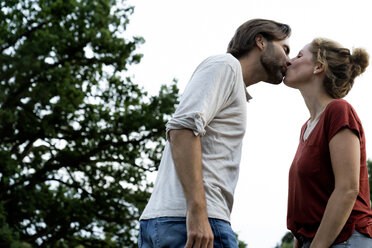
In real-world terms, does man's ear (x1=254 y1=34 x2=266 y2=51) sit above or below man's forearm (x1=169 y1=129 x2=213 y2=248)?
above

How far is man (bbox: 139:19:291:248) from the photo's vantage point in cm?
221

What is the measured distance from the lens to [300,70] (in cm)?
330

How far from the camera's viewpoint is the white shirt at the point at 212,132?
7.48 ft

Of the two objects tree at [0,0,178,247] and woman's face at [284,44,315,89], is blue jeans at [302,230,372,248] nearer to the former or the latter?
woman's face at [284,44,315,89]

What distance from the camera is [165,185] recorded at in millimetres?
2348

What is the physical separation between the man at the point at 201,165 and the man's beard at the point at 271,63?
0.53 metres

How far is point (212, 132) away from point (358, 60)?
124 cm

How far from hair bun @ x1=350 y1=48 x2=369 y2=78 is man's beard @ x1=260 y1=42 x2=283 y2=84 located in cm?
42

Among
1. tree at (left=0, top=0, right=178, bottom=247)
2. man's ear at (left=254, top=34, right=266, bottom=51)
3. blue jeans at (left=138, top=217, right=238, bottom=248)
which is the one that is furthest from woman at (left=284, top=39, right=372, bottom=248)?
tree at (left=0, top=0, right=178, bottom=247)

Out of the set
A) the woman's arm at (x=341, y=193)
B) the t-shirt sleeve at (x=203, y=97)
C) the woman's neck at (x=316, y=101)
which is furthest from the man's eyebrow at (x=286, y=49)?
the t-shirt sleeve at (x=203, y=97)

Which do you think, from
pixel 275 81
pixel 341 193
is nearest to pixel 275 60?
pixel 275 81

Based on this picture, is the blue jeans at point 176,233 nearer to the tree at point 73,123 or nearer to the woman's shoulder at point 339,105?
the woman's shoulder at point 339,105

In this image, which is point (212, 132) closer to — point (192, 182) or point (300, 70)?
point (192, 182)

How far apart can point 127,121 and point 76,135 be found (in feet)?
4.81
